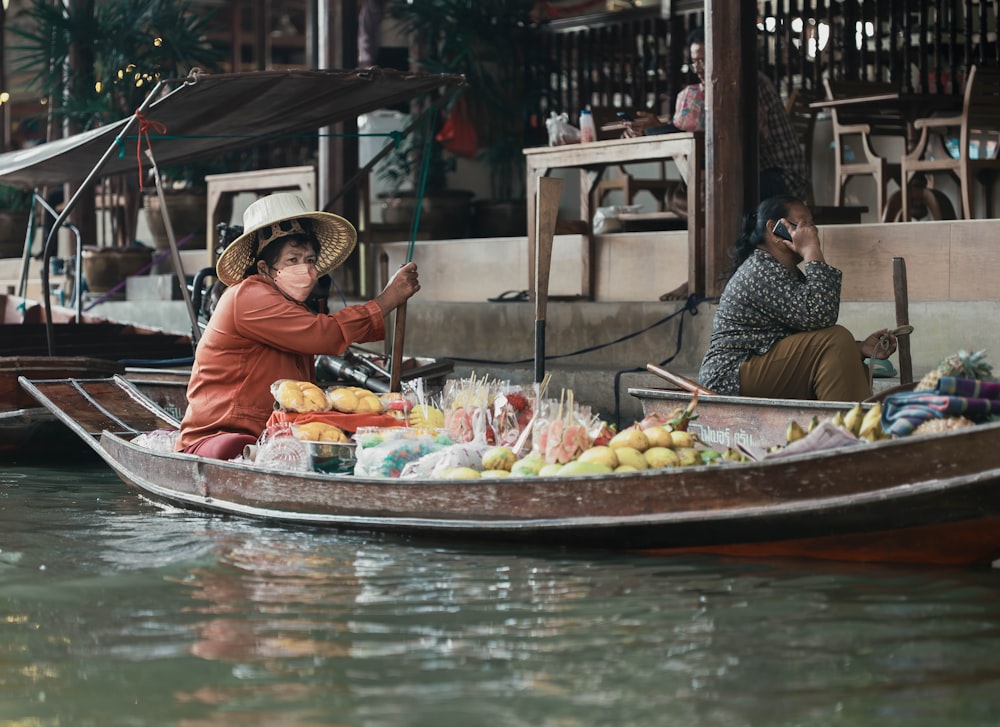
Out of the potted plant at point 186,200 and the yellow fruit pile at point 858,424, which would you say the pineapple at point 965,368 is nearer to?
the yellow fruit pile at point 858,424

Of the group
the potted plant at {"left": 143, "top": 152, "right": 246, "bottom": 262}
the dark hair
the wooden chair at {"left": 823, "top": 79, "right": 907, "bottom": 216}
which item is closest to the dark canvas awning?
the dark hair

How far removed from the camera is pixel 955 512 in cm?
454

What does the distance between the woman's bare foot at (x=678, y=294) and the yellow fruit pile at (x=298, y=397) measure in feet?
10.5

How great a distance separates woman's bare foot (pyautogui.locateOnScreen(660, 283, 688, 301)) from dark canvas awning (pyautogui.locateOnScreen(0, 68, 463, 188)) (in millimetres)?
1808

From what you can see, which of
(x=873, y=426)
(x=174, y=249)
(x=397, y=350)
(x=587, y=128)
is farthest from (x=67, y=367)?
(x=873, y=426)

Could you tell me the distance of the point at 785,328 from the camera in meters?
6.49

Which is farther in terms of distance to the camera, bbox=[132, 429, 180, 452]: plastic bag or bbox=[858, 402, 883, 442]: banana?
bbox=[132, 429, 180, 452]: plastic bag

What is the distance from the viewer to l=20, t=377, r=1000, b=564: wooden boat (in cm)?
447

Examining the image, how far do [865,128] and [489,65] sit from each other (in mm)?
4408

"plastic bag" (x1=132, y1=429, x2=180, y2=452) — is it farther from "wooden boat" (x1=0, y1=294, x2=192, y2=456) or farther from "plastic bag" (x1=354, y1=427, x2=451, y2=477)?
"plastic bag" (x1=354, y1=427, x2=451, y2=477)

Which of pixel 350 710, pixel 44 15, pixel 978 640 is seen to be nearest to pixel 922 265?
pixel 978 640

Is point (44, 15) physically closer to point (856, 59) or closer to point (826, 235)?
point (856, 59)

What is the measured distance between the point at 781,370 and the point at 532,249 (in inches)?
134

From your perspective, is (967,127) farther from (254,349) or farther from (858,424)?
(254,349)
